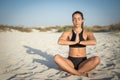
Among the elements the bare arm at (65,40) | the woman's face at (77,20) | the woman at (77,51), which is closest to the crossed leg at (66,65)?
the woman at (77,51)

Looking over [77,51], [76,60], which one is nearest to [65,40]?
[77,51]

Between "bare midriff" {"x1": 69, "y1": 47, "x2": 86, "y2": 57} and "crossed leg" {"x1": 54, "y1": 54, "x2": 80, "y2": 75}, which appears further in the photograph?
"bare midriff" {"x1": 69, "y1": 47, "x2": 86, "y2": 57}

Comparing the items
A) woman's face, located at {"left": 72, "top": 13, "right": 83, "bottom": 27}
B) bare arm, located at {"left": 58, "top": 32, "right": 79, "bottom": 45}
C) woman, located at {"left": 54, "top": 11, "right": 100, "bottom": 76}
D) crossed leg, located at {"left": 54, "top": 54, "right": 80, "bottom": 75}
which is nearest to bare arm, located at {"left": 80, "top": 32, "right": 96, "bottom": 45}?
woman, located at {"left": 54, "top": 11, "right": 100, "bottom": 76}

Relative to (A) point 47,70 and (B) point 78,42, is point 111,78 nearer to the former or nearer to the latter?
(B) point 78,42

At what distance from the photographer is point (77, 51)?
4.01 meters

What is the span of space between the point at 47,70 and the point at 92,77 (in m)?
1.02

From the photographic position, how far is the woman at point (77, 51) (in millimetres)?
3859

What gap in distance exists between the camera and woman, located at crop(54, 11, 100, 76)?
12.7ft

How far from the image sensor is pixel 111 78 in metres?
3.71

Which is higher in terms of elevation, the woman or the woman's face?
the woman's face

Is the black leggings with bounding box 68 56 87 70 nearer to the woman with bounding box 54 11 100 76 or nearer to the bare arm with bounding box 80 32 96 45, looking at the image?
the woman with bounding box 54 11 100 76

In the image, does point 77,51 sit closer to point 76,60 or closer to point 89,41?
point 76,60

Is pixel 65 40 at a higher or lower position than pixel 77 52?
higher

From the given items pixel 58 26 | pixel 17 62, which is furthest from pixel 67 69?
pixel 58 26
